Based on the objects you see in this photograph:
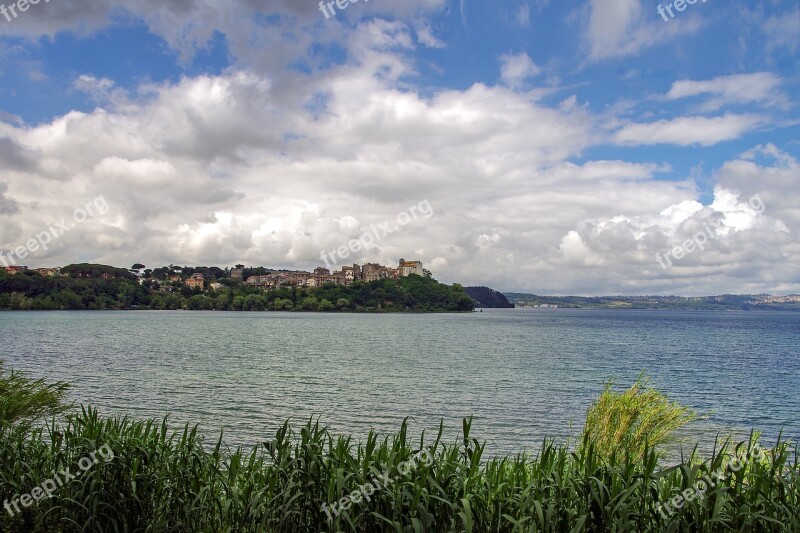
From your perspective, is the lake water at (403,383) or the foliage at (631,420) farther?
the lake water at (403,383)

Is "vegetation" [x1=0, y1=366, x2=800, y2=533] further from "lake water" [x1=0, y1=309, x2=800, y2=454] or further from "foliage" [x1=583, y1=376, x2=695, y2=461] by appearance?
"lake water" [x1=0, y1=309, x2=800, y2=454]

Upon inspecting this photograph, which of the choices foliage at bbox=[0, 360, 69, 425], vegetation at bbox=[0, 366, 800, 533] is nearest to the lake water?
foliage at bbox=[0, 360, 69, 425]

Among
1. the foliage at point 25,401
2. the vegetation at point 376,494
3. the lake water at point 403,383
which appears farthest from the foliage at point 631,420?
the foliage at point 25,401

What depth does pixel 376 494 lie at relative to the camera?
6211mm

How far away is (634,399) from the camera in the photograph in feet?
42.7

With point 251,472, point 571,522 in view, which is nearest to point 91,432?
point 251,472

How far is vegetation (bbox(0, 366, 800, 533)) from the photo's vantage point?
5.79 metres

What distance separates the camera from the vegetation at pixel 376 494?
5789 mm

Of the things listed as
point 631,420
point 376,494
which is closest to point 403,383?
point 631,420

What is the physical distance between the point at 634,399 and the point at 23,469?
11314mm

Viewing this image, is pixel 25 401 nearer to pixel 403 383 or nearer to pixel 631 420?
pixel 631 420

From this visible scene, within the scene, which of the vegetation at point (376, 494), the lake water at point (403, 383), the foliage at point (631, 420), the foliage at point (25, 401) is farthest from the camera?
the lake water at point (403, 383)

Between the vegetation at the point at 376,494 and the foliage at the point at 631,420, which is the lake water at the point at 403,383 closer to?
the foliage at the point at 631,420

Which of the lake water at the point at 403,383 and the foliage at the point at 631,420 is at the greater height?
the foliage at the point at 631,420
